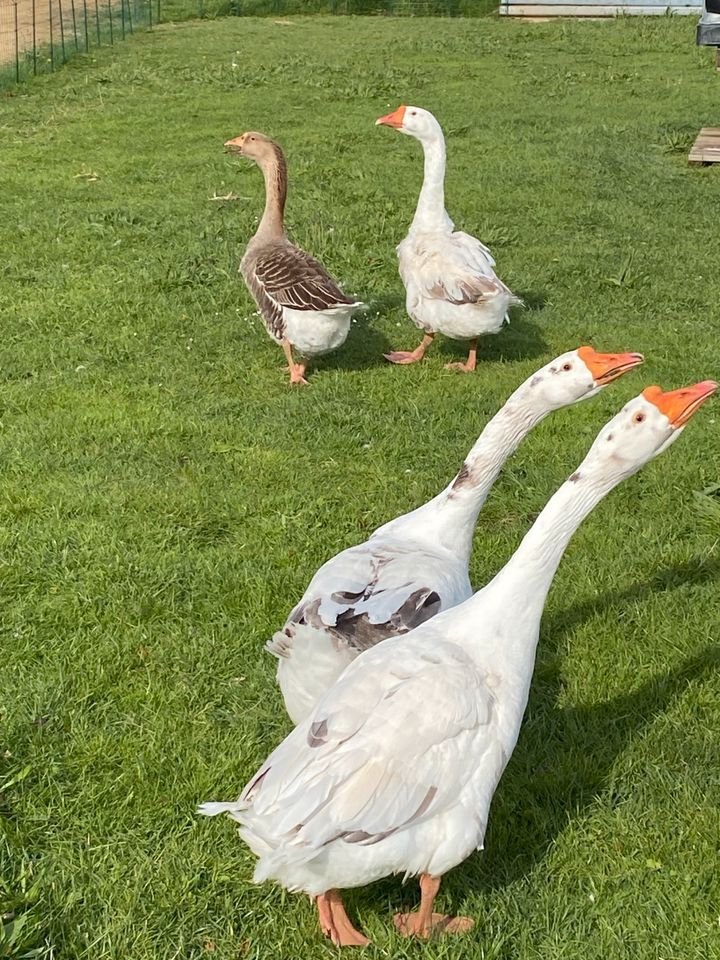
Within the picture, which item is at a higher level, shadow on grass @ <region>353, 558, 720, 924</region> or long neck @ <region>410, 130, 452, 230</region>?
long neck @ <region>410, 130, 452, 230</region>

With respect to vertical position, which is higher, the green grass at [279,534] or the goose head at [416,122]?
the goose head at [416,122]

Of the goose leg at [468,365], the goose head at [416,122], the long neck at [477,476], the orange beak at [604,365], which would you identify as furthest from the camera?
the goose head at [416,122]

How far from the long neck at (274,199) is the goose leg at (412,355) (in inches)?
59.2

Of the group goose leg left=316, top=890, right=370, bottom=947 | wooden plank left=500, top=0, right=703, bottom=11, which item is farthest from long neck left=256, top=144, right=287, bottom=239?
wooden plank left=500, top=0, right=703, bottom=11

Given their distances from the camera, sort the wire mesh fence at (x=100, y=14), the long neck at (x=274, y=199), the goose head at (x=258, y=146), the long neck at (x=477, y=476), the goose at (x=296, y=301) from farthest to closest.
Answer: the wire mesh fence at (x=100, y=14), the goose head at (x=258, y=146), the long neck at (x=274, y=199), the goose at (x=296, y=301), the long neck at (x=477, y=476)

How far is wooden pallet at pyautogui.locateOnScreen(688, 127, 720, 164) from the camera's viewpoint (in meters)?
14.5

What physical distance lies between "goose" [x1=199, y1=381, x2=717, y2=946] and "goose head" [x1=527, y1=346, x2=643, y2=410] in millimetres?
649

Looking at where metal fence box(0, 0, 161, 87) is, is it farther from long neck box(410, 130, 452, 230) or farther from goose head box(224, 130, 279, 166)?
long neck box(410, 130, 452, 230)

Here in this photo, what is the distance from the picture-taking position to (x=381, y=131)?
16.8 metres

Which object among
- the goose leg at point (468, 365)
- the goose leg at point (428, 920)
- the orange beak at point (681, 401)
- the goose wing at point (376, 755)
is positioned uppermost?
the orange beak at point (681, 401)

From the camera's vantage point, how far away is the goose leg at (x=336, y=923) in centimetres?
330

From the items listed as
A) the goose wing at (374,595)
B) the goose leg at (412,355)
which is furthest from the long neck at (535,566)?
the goose leg at (412,355)

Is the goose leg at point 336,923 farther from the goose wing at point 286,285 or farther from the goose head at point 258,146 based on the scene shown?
the goose head at point 258,146

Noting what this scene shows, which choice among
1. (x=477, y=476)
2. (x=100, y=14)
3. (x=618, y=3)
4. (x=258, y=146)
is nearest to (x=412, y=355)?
(x=258, y=146)
